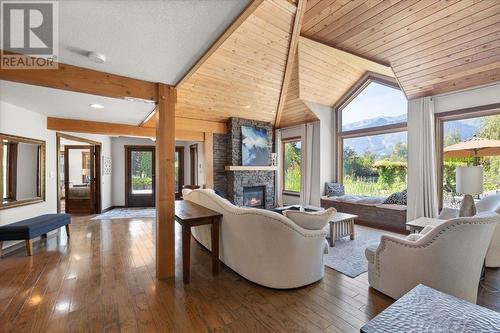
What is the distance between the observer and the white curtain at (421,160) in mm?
4445

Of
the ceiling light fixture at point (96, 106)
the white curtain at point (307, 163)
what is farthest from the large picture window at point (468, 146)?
the ceiling light fixture at point (96, 106)

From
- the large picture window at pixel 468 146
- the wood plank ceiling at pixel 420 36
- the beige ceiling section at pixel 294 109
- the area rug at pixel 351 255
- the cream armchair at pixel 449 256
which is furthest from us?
the beige ceiling section at pixel 294 109

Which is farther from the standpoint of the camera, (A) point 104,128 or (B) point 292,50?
(A) point 104,128

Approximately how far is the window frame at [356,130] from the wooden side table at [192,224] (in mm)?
4658

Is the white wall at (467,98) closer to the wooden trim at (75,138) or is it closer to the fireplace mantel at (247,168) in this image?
the fireplace mantel at (247,168)

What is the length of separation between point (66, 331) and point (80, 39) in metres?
2.35

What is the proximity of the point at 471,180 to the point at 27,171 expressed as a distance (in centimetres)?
669

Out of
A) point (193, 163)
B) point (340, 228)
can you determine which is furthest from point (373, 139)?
point (193, 163)

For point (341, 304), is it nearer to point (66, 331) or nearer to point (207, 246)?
point (207, 246)

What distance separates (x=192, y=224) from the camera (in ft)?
8.70

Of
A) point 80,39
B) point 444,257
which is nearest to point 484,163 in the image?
point 444,257

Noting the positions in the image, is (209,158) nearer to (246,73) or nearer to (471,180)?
(246,73)

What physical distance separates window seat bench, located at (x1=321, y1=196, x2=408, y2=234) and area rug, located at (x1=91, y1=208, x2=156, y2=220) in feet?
17.0

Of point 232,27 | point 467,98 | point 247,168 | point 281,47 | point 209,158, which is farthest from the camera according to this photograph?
point 247,168
